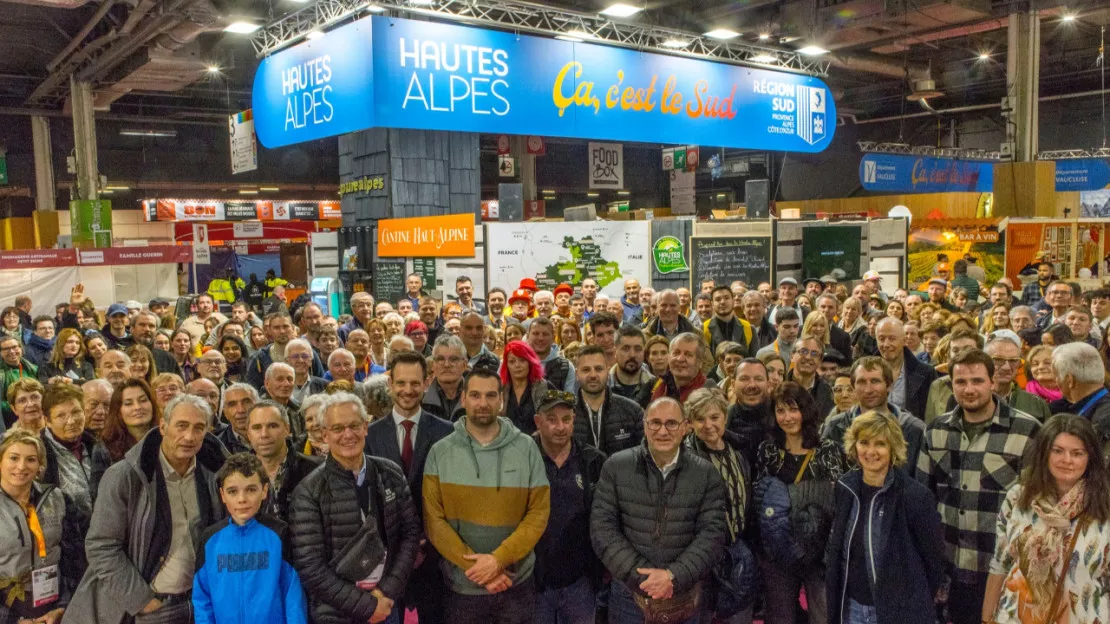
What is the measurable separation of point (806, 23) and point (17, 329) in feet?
40.2

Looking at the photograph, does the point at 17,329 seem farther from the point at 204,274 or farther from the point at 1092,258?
the point at 1092,258

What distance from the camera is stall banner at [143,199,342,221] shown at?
20719mm

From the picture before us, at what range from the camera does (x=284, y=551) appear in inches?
130

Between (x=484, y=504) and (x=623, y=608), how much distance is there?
0.81 meters

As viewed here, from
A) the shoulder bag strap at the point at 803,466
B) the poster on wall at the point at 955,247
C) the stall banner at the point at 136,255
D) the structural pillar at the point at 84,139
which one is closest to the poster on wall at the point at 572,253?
the poster on wall at the point at 955,247

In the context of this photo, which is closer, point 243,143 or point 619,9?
point 619,9

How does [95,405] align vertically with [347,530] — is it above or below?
above

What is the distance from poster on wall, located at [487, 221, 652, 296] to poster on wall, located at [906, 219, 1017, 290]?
540cm

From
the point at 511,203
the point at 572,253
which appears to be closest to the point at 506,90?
the point at 511,203

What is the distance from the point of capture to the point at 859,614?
11.0ft

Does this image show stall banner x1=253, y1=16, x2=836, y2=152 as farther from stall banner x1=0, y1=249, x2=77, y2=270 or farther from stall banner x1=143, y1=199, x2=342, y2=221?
stall banner x1=143, y1=199, x2=342, y2=221

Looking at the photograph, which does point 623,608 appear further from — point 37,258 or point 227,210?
point 227,210

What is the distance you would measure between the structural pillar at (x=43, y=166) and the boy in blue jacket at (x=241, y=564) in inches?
774

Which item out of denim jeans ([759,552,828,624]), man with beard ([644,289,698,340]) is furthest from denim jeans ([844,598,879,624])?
man with beard ([644,289,698,340])
